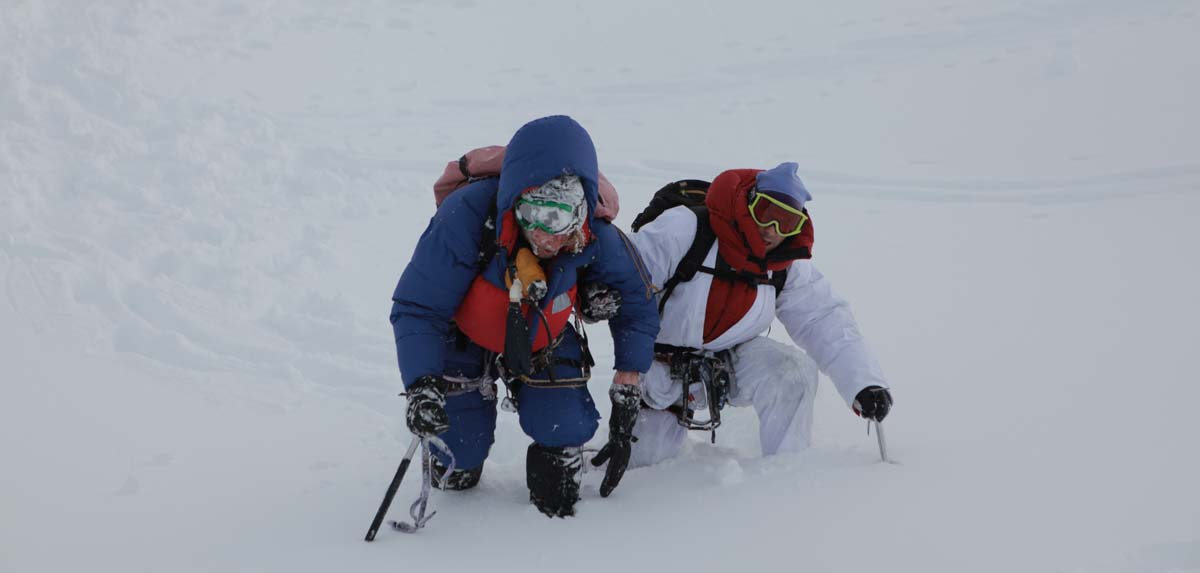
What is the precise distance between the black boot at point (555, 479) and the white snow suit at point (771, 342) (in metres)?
0.61

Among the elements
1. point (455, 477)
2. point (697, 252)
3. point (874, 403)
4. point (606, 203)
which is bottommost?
point (455, 477)

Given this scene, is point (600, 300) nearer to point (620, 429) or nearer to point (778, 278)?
point (620, 429)

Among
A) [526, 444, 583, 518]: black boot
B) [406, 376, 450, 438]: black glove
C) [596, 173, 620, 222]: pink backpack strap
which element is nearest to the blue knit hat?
[596, 173, 620, 222]: pink backpack strap

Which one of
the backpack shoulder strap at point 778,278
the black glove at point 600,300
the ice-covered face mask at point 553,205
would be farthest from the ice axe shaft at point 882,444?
the ice-covered face mask at point 553,205

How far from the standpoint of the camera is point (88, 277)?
16.0 ft

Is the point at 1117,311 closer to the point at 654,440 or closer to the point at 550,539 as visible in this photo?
the point at 654,440

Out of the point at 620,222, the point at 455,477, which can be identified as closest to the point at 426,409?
the point at 455,477

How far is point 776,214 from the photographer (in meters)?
3.39

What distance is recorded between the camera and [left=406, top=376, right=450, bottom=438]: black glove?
2.95 meters

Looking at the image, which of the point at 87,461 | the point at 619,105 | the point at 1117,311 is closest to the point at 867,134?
the point at 619,105

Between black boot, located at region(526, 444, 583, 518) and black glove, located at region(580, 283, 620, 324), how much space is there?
47cm

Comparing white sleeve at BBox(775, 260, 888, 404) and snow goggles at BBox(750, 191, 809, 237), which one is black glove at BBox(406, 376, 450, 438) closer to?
snow goggles at BBox(750, 191, 809, 237)

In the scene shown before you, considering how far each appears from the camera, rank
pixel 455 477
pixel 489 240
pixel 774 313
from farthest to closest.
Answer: pixel 774 313, pixel 455 477, pixel 489 240

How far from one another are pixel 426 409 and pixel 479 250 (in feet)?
1.65
